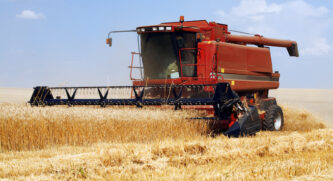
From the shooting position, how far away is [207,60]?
8.16 m

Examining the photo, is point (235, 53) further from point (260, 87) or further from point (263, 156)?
point (263, 156)

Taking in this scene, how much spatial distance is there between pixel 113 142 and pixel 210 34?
3617 mm

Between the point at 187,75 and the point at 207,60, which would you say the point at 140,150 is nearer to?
the point at 187,75

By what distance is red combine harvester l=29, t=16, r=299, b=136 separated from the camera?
735cm

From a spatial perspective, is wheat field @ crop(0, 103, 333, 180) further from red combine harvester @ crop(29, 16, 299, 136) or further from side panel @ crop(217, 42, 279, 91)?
side panel @ crop(217, 42, 279, 91)

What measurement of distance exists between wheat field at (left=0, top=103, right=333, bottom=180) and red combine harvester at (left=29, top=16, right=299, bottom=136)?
786 mm

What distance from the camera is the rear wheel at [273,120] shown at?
864cm

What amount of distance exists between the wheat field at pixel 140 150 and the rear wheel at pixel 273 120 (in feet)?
6.61

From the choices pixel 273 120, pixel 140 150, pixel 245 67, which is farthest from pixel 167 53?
pixel 140 150

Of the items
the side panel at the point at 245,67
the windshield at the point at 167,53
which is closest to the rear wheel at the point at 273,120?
the side panel at the point at 245,67

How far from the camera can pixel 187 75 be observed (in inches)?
321

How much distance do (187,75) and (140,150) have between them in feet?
11.6

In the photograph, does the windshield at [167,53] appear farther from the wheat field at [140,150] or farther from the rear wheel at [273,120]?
the rear wheel at [273,120]

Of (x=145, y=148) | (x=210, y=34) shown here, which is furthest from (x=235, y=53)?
(x=145, y=148)
